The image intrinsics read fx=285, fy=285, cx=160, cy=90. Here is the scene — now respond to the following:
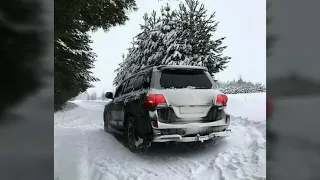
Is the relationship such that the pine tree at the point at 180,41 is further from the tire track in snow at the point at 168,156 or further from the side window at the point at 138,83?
the tire track in snow at the point at 168,156

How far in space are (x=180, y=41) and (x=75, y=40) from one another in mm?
643

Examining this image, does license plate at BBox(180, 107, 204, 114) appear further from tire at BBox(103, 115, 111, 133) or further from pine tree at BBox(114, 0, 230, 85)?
tire at BBox(103, 115, 111, 133)

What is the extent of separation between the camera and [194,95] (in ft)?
5.28

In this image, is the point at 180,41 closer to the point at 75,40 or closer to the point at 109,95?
the point at 109,95

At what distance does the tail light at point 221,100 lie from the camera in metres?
1.62

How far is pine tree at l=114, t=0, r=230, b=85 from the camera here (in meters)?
1.61
